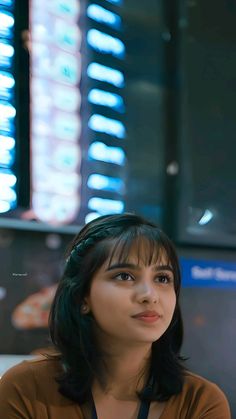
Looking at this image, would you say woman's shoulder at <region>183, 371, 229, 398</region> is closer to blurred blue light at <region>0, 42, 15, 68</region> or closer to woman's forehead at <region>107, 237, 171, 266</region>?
woman's forehead at <region>107, 237, 171, 266</region>

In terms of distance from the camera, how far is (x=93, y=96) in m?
2.64

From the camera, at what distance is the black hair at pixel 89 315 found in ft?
3.71

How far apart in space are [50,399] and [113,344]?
0.55 feet

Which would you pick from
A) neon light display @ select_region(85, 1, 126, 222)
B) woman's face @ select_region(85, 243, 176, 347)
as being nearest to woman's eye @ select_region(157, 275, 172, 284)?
woman's face @ select_region(85, 243, 176, 347)

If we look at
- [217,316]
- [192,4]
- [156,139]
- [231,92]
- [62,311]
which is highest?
[192,4]

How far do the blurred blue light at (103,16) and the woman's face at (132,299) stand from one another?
6.11ft

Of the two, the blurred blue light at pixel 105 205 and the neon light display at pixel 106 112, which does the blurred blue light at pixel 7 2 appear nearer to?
the neon light display at pixel 106 112

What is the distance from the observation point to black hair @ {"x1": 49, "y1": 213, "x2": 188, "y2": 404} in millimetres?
1130

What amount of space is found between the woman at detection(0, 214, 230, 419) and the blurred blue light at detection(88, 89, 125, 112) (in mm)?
1529

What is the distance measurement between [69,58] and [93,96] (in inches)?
8.2

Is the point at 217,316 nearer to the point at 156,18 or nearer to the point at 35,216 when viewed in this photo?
the point at 35,216

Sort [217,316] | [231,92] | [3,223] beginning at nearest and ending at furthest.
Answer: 1. [3,223]
2. [217,316]
3. [231,92]

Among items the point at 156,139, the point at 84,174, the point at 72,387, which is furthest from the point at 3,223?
the point at 72,387

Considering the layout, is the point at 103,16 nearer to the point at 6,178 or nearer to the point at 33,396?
the point at 6,178
